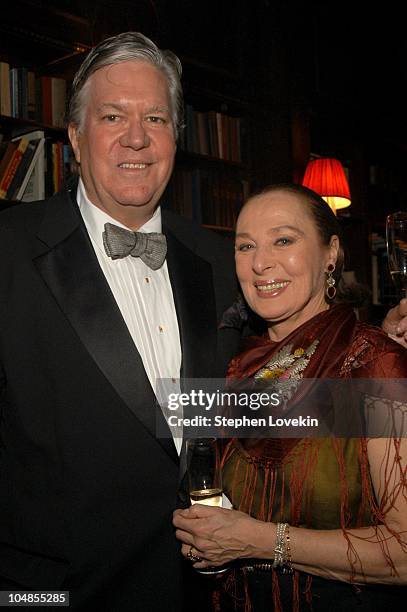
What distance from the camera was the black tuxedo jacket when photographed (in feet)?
4.86

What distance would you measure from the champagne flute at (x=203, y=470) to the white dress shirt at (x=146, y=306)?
9.1 inches

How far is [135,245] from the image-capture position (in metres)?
1.67

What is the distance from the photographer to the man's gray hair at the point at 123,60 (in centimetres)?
171

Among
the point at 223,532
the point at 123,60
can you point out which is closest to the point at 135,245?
the point at 123,60

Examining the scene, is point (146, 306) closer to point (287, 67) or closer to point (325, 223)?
point (325, 223)

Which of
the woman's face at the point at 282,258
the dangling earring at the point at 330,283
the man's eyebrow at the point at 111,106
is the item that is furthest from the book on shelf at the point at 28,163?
the dangling earring at the point at 330,283

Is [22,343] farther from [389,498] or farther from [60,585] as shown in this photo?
[389,498]

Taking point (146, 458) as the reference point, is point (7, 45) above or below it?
above

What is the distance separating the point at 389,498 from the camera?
134 centimetres

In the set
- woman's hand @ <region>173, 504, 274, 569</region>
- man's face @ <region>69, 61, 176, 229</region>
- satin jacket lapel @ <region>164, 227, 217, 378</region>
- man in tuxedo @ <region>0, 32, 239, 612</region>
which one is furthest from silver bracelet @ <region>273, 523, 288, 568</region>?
man's face @ <region>69, 61, 176, 229</region>

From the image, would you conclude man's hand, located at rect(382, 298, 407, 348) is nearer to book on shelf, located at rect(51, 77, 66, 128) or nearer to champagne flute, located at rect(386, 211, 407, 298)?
champagne flute, located at rect(386, 211, 407, 298)

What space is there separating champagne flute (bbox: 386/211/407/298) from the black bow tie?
1.89ft

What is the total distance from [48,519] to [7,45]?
250 cm

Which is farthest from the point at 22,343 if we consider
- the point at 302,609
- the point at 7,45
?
the point at 7,45
